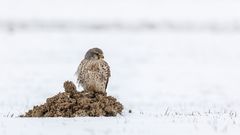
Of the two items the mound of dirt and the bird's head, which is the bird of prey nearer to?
the bird's head

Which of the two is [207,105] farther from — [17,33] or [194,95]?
[17,33]

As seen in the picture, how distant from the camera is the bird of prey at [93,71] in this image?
36.8 feet

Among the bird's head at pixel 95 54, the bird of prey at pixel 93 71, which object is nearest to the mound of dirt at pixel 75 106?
the bird of prey at pixel 93 71

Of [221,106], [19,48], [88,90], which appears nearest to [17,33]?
[19,48]

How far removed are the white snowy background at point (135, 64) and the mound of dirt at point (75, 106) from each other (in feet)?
1.16

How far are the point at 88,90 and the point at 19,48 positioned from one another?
1904cm

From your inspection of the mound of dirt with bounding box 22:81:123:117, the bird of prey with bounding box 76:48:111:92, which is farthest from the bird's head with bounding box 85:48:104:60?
the mound of dirt with bounding box 22:81:123:117

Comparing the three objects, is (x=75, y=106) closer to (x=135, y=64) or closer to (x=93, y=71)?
(x=93, y=71)

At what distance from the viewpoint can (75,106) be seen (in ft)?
35.4

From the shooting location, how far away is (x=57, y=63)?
81.1 feet

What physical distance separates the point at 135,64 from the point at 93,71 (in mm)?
13941

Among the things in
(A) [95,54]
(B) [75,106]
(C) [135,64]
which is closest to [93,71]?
(A) [95,54]

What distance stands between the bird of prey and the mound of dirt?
1.07ft

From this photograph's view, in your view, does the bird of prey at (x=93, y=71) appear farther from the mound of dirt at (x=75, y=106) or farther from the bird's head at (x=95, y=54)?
the mound of dirt at (x=75, y=106)
